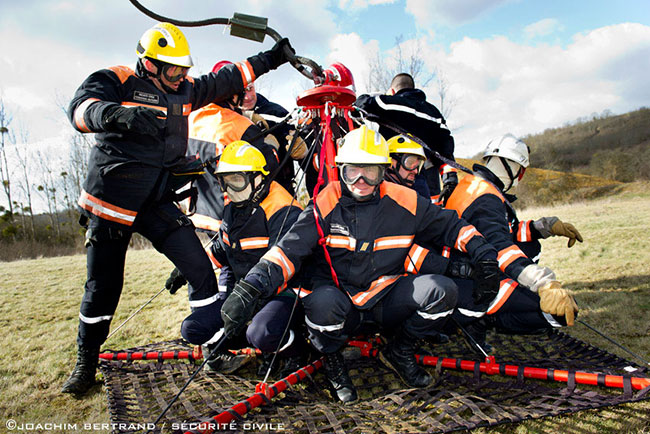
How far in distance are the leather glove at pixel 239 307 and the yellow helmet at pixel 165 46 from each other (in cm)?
163

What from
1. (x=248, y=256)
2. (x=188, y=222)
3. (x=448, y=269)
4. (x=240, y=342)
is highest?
(x=188, y=222)

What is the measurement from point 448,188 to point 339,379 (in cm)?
188

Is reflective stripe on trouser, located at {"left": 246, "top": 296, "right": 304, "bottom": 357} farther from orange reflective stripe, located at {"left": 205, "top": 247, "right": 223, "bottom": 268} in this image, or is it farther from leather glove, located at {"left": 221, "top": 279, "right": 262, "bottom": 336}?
orange reflective stripe, located at {"left": 205, "top": 247, "right": 223, "bottom": 268}

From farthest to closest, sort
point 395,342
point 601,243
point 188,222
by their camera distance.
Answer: point 601,243, point 188,222, point 395,342

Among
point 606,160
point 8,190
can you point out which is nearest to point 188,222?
point 8,190

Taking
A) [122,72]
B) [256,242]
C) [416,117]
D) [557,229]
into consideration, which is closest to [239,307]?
[256,242]

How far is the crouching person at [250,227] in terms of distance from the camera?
2965 mm

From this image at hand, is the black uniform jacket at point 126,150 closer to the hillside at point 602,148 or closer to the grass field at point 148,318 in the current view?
the grass field at point 148,318

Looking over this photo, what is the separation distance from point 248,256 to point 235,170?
0.63 metres

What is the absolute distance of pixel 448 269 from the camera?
3.12 meters

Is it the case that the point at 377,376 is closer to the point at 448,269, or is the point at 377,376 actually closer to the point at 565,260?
the point at 448,269

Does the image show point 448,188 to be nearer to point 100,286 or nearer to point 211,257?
point 211,257

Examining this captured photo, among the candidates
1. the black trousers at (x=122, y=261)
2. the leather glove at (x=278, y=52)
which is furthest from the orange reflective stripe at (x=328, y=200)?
the leather glove at (x=278, y=52)

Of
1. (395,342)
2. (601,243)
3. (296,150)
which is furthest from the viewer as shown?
(601,243)
